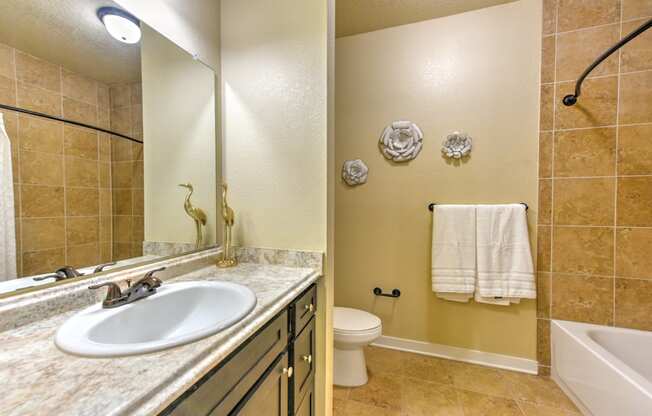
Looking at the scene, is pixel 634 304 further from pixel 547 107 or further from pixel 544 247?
pixel 547 107

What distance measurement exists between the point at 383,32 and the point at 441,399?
8.40 feet

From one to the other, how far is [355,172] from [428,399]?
5.18ft

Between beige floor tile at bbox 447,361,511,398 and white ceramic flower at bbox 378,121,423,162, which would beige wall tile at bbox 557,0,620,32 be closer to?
white ceramic flower at bbox 378,121,423,162

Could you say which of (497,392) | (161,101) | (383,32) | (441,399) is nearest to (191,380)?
(161,101)

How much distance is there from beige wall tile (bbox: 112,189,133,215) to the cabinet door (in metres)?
0.77

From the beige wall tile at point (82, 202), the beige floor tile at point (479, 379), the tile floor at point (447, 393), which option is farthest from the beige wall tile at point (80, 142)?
the beige floor tile at point (479, 379)

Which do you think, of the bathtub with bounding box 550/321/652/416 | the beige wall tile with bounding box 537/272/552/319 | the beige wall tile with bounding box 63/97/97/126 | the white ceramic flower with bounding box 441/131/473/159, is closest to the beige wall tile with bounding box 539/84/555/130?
the white ceramic flower with bounding box 441/131/473/159

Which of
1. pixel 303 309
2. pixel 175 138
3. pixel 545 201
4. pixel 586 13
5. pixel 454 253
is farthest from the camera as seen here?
pixel 454 253

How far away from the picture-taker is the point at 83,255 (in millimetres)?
823

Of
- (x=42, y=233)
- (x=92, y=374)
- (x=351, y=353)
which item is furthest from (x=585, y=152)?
(x=42, y=233)

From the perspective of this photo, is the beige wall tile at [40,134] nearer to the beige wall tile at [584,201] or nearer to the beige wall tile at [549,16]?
the beige wall tile at [584,201]

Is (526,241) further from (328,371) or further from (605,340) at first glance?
(328,371)

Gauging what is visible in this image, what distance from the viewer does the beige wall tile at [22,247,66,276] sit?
27.5 inches

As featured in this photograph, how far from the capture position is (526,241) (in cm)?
167
